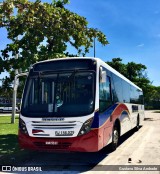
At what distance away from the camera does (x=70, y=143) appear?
26.7ft

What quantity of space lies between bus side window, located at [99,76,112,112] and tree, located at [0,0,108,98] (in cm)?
367

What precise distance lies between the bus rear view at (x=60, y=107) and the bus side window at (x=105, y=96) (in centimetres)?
46

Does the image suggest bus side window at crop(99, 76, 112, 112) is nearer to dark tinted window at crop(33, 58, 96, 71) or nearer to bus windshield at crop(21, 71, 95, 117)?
bus windshield at crop(21, 71, 95, 117)

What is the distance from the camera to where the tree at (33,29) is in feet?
40.9

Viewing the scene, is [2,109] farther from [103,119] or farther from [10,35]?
[103,119]

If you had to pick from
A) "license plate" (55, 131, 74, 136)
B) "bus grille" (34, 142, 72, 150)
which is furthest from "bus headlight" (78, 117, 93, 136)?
"bus grille" (34, 142, 72, 150)

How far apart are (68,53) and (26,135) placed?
6.81m

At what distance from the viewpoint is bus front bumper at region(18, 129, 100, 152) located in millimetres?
8102

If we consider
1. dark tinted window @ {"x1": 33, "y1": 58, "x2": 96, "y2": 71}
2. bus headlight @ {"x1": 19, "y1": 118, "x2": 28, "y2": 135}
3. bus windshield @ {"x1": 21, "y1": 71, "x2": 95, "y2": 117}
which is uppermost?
dark tinted window @ {"x1": 33, "y1": 58, "x2": 96, "y2": 71}

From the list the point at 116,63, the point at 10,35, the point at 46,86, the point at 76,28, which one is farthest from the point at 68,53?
the point at 116,63

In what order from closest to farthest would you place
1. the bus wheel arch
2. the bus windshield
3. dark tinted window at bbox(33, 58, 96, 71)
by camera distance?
the bus windshield
dark tinted window at bbox(33, 58, 96, 71)
the bus wheel arch

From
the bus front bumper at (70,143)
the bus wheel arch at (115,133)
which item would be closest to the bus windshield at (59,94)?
the bus front bumper at (70,143)

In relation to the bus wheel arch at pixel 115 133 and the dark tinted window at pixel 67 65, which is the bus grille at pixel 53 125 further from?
the bus wheel arch at pixel 115 133

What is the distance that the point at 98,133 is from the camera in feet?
27.2
